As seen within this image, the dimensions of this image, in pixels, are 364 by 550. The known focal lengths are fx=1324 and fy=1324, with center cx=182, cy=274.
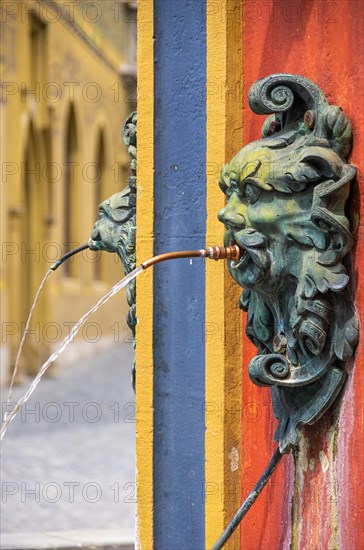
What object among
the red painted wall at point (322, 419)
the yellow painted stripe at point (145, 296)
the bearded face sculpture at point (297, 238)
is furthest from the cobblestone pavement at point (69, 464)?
the bearded face sculpture at point (297, 238)

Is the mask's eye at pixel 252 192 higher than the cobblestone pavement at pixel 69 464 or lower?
higher

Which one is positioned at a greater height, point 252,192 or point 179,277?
point 252,192

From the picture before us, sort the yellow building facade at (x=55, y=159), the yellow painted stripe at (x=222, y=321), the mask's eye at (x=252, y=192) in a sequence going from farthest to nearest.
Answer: the yellow building facade at (x=55, y=159) < the yellow painted stripe at (x=222, y=321) < the mask's eye at (x=252, y=192)

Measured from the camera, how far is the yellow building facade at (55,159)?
15180 millimetres

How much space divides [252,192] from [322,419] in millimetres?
429

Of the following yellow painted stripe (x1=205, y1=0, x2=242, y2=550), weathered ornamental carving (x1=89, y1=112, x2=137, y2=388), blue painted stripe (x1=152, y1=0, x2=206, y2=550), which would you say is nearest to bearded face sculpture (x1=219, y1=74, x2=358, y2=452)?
yellow painted stripe (x1=205, y1=0, x2=242, y2=550)

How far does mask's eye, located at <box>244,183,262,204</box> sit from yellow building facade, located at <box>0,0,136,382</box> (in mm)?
12104

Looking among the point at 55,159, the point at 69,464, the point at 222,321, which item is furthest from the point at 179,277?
the point at 55,159

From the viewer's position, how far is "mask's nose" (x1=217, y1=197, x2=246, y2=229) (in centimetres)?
236

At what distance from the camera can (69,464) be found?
27.0ft

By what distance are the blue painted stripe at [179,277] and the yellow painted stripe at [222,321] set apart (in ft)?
0.14

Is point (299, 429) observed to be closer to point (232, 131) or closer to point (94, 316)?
point (232, 131)

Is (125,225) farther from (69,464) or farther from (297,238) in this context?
(69,464)

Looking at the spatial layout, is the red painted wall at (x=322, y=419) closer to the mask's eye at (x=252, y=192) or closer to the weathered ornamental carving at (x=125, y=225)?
the mask's eye at (x=252, y=192)
